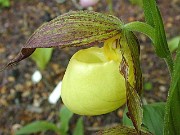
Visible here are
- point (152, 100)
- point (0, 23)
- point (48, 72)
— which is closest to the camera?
point (152, 100)

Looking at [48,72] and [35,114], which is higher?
[48,72]

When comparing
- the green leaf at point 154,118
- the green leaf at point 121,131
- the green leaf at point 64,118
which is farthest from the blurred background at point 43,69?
the green leaf at point 121,131

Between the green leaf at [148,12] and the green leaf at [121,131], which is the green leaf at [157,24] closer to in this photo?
the green leaf at [148,12]

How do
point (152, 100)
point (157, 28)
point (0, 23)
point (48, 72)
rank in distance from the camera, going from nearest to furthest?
point (157, 28) → point (152, 100) → point (48, 72) → point (0, 23)

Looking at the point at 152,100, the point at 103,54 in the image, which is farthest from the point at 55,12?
the point at 103,54

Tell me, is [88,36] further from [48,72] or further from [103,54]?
[48,72]

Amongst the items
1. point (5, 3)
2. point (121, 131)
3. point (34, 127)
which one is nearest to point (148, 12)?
point (121, 131)
